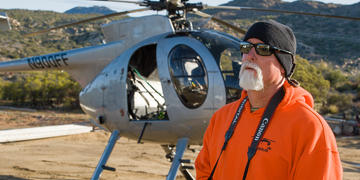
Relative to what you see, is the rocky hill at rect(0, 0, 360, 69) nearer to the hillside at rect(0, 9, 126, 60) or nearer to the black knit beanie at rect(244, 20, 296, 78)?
the hillside at rect(0, 9, 126, 60)

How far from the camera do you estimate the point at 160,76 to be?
4953 mm

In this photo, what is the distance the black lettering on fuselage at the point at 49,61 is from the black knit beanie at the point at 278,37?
5423 millimetres

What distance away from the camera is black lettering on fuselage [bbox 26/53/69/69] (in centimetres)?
666

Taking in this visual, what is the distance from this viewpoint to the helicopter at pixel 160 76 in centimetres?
473

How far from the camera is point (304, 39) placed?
161 ft

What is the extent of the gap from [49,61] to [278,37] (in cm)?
590

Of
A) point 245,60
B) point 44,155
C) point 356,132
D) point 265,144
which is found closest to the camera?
point 265,144

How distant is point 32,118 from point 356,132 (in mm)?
17286

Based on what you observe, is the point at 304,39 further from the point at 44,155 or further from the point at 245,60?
the point at 245,60

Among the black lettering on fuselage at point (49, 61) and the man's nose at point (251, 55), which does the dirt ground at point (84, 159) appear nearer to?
the black lettering on fuselage at point (49, 61)

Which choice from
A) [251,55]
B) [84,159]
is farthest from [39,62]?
[251,55]

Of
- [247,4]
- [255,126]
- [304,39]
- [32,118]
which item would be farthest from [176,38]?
[247,4]

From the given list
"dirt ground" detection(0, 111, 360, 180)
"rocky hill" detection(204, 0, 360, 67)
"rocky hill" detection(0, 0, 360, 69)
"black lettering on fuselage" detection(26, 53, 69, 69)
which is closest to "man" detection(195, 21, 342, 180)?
"black lettering on fuselage" detection(26, 53, 69, 69)

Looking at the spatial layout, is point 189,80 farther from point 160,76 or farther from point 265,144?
point 265,144
